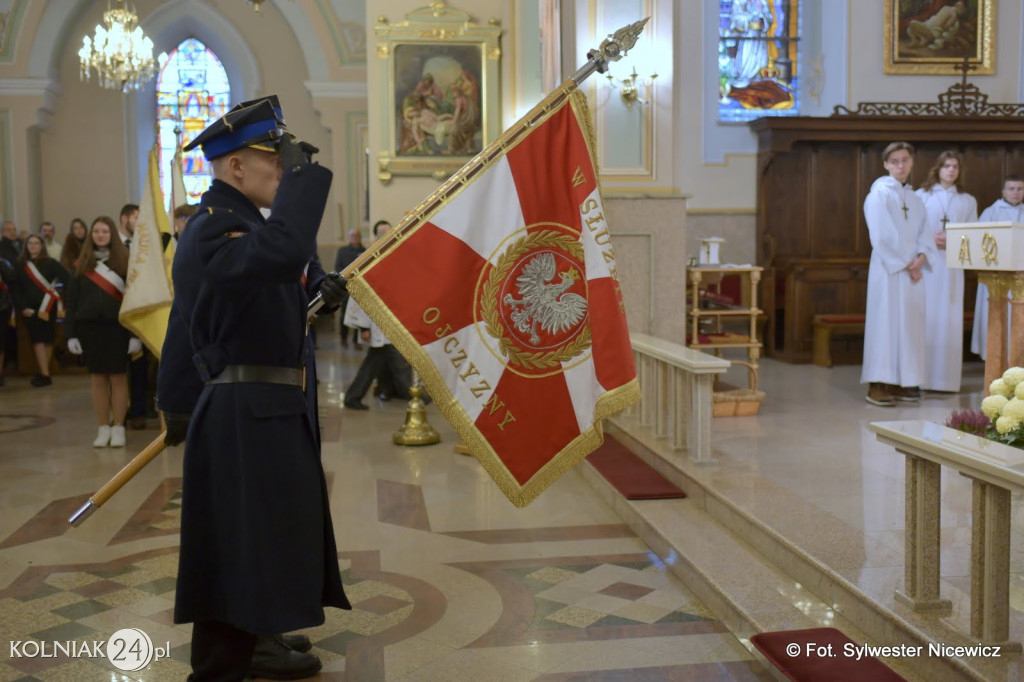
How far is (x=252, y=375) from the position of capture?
2.84 meters

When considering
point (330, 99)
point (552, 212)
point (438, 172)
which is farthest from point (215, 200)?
point (330, 99)

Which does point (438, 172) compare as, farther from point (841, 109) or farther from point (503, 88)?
point (841, 109)

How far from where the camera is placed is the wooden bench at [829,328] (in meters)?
10.3

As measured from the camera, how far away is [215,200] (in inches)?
111

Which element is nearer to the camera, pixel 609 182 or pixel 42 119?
pixel 609 182

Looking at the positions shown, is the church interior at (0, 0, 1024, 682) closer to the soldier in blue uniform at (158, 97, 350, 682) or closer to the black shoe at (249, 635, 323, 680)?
the black shoe at (249, 635, 323, 680)

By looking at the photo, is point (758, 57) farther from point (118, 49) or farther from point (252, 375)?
point (252, 375)

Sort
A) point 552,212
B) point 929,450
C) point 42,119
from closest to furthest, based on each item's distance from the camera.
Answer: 1. point 929,450
2. point 552,212
3. point 42,119

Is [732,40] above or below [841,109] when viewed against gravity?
above

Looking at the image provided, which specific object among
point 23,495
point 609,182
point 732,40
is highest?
point 732,40

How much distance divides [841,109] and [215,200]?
1077cm

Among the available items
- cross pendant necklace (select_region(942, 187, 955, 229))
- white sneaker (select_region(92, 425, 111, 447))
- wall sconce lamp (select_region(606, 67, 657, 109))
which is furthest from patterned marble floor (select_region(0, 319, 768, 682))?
cross pendant necklace (select_region(942, 187, 955, 229))

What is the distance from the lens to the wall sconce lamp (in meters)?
7.80

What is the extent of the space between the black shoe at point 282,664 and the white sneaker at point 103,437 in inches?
173
